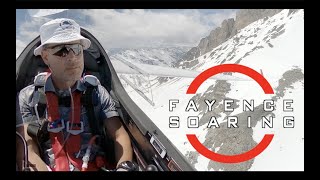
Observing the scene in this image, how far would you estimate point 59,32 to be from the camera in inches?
167

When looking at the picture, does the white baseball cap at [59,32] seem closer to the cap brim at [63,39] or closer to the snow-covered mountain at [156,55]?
the cap brim at [63,39]

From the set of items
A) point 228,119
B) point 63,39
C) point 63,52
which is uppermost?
point 63,39

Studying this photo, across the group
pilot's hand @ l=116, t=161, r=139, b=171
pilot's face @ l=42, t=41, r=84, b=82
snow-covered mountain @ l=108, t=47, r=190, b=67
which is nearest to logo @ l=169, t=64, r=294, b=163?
pilot's hand @ l=116, t=161, r=139, b=171

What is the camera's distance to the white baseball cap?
13.9ft

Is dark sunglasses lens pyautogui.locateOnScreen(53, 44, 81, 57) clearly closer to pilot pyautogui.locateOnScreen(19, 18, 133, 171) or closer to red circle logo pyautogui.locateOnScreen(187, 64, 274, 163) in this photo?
pilot pyautogui.locateOnScreen(19, 18, 133, 171)

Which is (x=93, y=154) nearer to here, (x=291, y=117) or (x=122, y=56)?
(x=122, y=56)

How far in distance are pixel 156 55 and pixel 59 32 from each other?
270 cm

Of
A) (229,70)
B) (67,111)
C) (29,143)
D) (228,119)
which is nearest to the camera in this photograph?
(29,143)

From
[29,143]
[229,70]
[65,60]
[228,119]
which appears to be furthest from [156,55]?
[29,143]

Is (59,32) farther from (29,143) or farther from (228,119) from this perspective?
(228,119)

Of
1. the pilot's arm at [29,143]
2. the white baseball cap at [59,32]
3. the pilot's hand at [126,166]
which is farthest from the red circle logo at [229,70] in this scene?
the pilot's arm at [29,143]

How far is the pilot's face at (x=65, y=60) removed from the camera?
4277 millimetres

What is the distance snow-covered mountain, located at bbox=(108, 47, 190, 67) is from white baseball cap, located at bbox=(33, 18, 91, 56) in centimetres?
183
